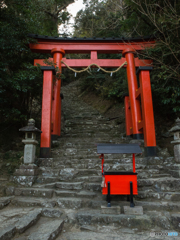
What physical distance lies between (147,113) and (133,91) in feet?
5.06

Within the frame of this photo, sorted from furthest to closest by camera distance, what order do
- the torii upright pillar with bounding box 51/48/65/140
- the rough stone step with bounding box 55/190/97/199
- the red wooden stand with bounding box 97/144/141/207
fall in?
the torii upright pillar with bounding box 51/48/65/140, the rough stone step with bounding box 55/190/97/199, the red wooden stand with bounding box 97/144/141/207

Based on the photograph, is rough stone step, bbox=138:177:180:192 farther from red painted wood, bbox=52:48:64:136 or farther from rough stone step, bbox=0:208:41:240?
red painted wood, bbox=52:48:64:136

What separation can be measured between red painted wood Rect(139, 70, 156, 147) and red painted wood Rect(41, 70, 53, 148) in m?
3.01

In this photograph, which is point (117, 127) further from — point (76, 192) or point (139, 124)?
point (76, 192)

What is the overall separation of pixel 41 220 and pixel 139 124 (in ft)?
14.4

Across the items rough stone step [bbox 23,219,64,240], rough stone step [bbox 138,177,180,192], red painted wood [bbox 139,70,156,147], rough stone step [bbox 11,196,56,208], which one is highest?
red painted wood [bbox 139,70,156,147]

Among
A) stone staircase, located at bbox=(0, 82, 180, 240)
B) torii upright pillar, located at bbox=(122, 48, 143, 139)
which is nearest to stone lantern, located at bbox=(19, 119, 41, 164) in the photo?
stone staircase, located at bbox=(0, 82, 180, 240)

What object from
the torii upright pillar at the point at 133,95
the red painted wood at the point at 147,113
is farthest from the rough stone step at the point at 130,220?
the torii upright pillar at the point at 133,95

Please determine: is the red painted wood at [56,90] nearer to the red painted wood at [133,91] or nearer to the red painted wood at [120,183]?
the red painted wood at [133,91]

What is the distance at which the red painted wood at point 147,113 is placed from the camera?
16.9 ft

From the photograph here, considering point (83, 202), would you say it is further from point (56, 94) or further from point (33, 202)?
point (56, 94)

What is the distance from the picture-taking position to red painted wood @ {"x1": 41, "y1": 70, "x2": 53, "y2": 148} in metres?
5.17

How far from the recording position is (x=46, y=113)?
5.35 m

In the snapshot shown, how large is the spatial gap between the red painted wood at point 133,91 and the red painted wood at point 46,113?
3.08 metres
